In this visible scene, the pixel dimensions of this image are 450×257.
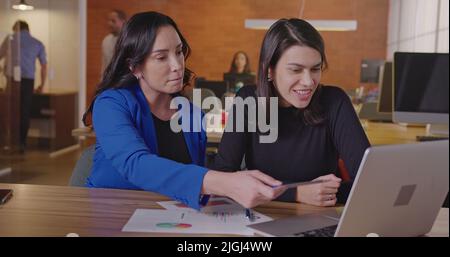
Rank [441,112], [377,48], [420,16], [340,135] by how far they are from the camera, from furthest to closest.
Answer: [377,48] < [420,16] < [441,112] < [340,135]

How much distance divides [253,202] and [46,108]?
6.50 metres

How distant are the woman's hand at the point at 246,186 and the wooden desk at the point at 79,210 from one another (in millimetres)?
176

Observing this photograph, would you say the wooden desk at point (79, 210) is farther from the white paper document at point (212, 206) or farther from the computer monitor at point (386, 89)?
the computer monitor at point (386, 89)

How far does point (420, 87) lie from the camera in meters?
2.88

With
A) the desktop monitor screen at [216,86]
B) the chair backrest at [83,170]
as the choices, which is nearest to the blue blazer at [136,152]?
the chair backrest at [83,170]

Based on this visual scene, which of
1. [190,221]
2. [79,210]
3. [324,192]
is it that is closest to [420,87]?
[324,192]

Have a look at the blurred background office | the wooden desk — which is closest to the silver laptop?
the wooden desk

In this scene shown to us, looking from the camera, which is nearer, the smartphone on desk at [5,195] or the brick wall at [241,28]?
the smartphone on desk at [5,195]

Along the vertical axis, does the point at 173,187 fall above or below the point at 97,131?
below

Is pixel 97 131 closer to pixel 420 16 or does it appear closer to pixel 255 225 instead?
pixel 255 225

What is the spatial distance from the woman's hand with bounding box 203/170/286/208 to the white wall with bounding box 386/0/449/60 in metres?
4.32

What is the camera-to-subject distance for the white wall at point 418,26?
539cm
